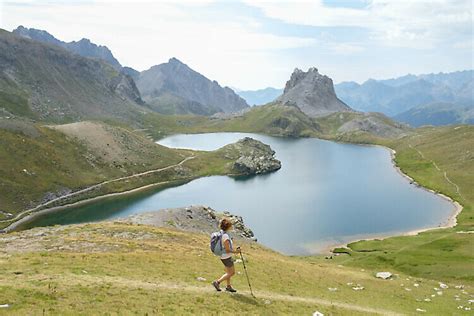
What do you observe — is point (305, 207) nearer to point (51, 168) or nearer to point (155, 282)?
point (51, 168)

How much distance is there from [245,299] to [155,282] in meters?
7.38

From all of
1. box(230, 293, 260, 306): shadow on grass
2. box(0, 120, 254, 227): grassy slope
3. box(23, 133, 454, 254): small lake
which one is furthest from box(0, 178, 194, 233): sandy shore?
box(230, 293, 260, 306): shadow on grass

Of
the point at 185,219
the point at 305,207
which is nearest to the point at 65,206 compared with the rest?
the point at 185,219

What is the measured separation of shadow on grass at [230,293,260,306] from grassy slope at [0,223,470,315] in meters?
0.08

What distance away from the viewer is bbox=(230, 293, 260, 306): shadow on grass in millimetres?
27452

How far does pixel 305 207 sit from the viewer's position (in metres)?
140

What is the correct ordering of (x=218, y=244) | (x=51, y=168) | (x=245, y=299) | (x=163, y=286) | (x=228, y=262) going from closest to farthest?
(x=218, y=244), (x=228, y=262), (x=245, y=299), (x=163, y=286), (x=51, y=168)

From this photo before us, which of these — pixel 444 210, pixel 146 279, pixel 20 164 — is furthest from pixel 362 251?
pixel 20 164

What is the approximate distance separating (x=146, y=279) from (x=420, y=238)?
79.6 metres

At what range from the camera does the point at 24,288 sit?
24.5 m

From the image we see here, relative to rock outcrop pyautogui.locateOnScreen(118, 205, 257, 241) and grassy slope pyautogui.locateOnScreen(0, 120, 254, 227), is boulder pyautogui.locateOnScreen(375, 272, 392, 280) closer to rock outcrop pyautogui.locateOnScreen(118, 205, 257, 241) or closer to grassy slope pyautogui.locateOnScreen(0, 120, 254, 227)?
rock outcrop pyautogui.locateOnScreen(118, 205, 257, 241)

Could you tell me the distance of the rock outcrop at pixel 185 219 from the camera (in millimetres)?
75688

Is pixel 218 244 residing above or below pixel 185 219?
above

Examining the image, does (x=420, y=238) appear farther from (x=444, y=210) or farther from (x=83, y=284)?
(x=83, y=284)
